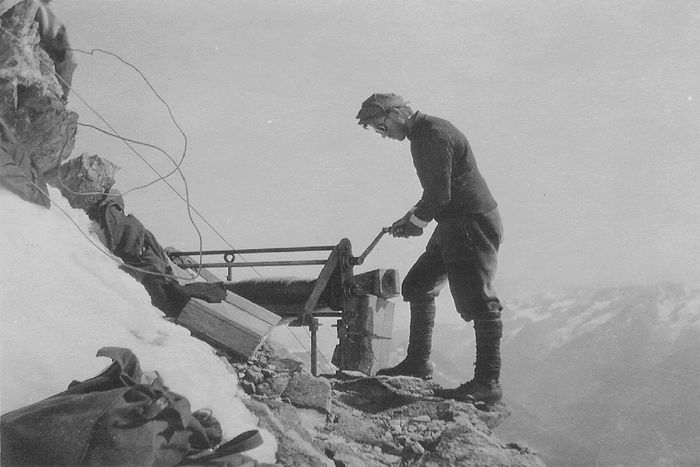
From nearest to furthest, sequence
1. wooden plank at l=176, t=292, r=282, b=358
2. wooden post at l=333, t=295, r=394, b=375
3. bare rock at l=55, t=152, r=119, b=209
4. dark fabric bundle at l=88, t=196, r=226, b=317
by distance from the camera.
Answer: wooden plank at l=176, t=292, r=282, b=358 → dark fabric bundle at l=88, t=196, r=226, b=317 → wooden post at l=333, t=295, r=394, b=375 → bare rock at l=55, t=152, r=119, b=209

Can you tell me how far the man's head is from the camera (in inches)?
197

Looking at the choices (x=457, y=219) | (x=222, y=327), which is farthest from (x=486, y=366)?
(x=222, y=327)

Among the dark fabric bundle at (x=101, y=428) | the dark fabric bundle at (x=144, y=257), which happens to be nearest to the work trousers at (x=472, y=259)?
the dark fabric bundle at (x=144, y=257)

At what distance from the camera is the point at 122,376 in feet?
8.14

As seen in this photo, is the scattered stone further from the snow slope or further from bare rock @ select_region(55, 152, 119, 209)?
bare rock @ select_region(55, 152, 119, 209)

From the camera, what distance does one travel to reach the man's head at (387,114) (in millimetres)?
5000

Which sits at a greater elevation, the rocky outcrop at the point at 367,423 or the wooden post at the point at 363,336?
the wooden post at the point at 363,336

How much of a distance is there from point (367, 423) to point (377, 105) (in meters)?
2.81

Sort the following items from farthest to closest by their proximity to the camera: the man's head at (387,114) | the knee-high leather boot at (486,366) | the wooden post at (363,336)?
the wooden post at (363,336), the man's head at (387,114), the knee-high leather boot at (486,366)

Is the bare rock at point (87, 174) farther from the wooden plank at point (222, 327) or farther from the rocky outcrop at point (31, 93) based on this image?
the wooden plank at point (222, 327)

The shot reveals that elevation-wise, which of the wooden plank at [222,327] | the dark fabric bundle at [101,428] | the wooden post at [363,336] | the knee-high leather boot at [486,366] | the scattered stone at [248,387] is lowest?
the dark fabric bundle at [101,428]

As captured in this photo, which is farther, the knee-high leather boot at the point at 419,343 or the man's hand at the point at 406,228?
the knee-high leather boot at the point at 419,343

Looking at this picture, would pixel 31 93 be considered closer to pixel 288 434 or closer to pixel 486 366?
pixel 288 434

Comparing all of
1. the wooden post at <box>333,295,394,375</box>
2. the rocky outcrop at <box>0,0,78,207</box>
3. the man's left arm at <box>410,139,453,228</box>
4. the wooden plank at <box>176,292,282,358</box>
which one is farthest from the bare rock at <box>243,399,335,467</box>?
the rocky outcrop at <box>0,0,78,207</box>
